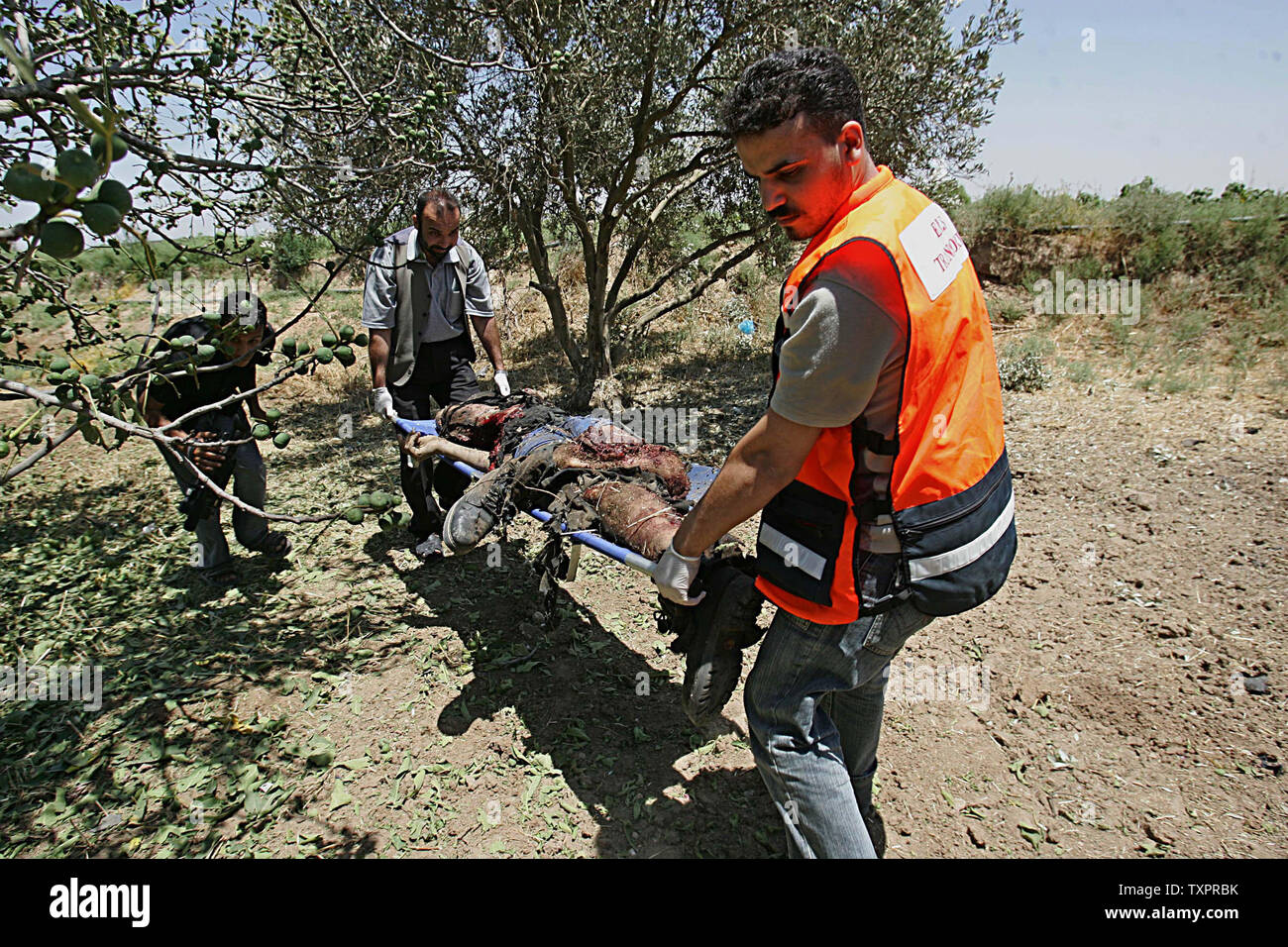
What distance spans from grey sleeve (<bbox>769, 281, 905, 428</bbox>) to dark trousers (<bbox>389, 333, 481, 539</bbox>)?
3.20 metres

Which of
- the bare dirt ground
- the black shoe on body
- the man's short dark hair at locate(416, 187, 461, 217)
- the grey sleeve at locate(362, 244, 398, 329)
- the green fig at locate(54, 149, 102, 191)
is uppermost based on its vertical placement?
the man's short dark hair at locate(416, 187, 461, 217)

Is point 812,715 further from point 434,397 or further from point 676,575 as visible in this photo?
point 434,397

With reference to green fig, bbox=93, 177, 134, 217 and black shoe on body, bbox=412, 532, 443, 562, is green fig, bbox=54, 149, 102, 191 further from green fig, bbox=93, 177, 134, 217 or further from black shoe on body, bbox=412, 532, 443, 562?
black shoe on body, bbox=412, 532, 443, 562

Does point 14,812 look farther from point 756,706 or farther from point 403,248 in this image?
point 403,248

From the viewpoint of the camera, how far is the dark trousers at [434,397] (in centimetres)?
442

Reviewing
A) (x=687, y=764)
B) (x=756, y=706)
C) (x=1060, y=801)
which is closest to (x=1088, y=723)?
(x=1060, y=801)

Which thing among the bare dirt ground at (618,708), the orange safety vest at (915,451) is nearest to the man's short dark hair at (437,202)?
the bare dirt ground at (618,708)

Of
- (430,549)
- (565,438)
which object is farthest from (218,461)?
(565,438)

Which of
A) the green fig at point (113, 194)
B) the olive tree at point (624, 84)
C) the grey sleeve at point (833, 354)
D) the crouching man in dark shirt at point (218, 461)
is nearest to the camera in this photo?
the green fig at point (113, 194)

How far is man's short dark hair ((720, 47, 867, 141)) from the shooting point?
5.18 ft

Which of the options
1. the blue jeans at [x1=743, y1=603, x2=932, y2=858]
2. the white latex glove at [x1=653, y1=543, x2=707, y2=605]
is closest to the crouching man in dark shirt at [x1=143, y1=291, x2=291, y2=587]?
the white latex glove at [x1=653, y1=543, x2=707, y2=605]

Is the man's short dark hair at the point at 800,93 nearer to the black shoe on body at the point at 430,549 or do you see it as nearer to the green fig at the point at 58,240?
the green fig at the point at 58,240

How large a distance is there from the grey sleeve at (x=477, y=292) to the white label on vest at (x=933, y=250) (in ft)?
10.9

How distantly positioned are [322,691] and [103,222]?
9.60 feet
